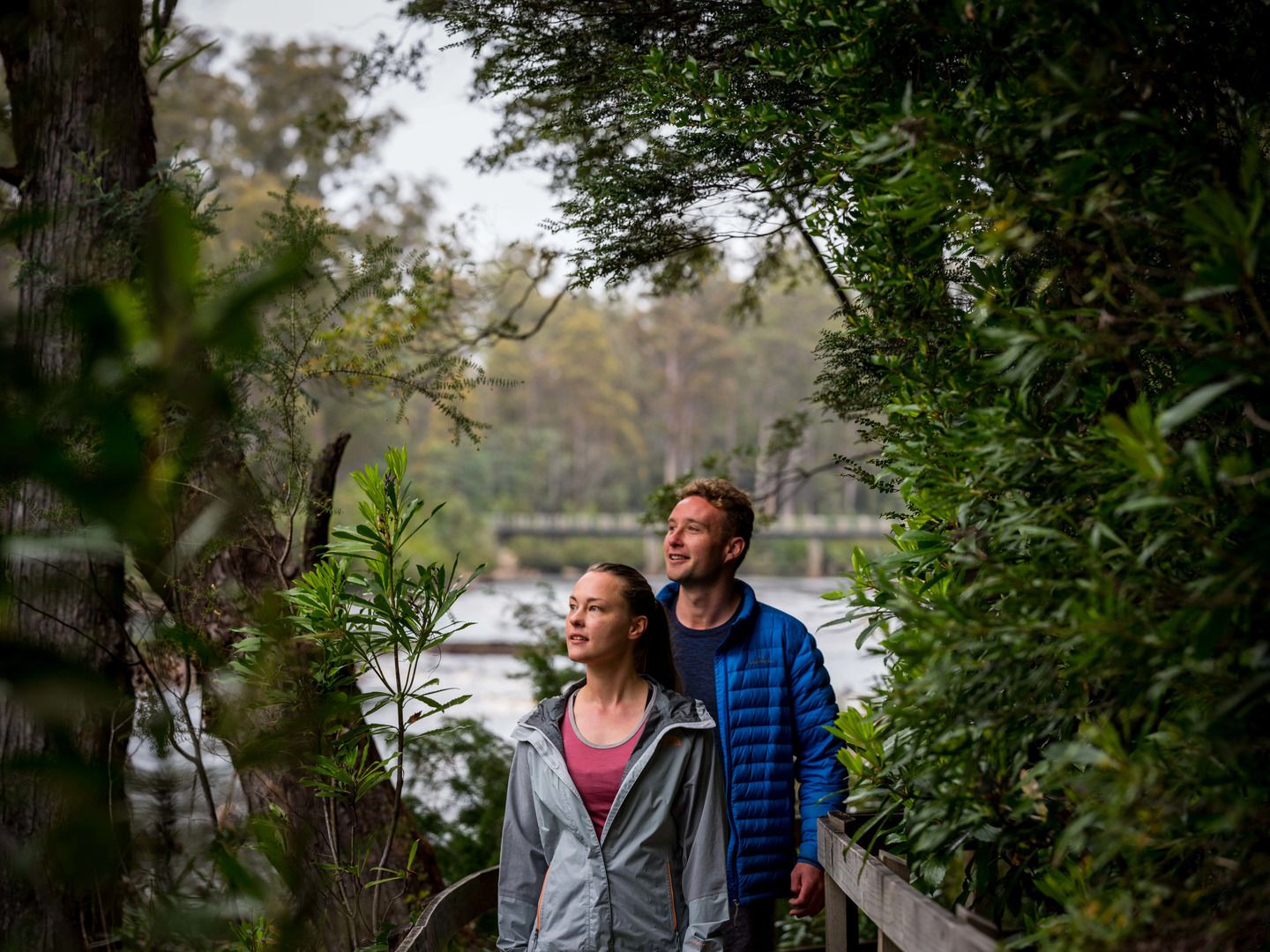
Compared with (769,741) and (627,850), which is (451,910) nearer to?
(627,850)

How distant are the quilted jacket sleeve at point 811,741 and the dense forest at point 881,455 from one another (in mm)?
530

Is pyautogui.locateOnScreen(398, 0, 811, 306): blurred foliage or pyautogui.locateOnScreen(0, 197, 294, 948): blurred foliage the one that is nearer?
pyautogui.locateOnScreen(0, 197, 294, 948): blurred foliage

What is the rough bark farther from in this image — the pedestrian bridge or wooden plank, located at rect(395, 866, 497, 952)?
the pedestrian bridge

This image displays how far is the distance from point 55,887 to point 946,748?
145cm

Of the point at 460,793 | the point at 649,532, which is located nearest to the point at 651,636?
the point at 460,793

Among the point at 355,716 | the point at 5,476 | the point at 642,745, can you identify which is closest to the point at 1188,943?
the point at 642,745

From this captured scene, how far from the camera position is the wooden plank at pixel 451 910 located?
101 inches

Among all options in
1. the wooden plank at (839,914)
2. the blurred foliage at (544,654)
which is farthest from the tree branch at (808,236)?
the blurred foliage at (544,654)

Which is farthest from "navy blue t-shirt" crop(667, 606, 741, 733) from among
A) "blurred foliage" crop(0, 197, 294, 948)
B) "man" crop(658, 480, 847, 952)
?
"blurred foliage" crop(0, 197, 294, 948)

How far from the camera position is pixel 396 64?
547cm

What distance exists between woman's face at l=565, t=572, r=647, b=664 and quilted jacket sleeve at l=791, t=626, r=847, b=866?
0.64 meters

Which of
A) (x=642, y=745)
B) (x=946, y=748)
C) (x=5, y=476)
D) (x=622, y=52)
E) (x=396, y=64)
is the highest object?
(x=396, y=64)

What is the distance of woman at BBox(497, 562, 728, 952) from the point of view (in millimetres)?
2400

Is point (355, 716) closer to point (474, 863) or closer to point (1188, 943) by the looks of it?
point (1188, 943)
